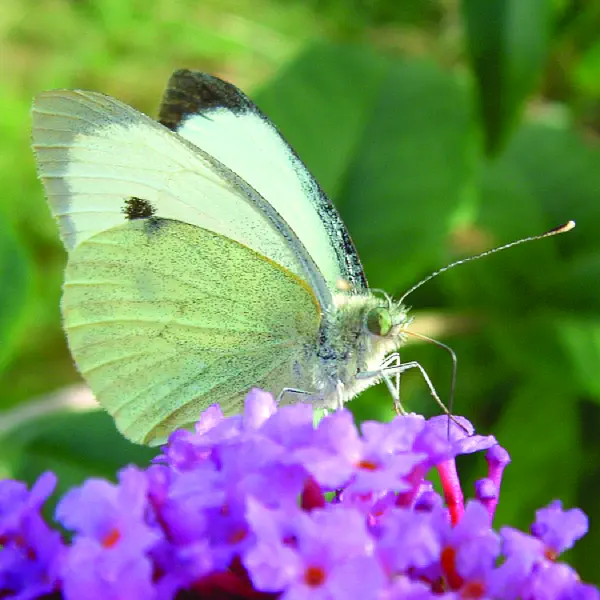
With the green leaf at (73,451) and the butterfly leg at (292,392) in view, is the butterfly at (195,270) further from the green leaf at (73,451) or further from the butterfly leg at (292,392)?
the green leaf at (73,451)

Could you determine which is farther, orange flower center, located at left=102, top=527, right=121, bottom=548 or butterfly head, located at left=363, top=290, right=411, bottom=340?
butterfly head, located at left=363, top=290, right=411, bottom=340

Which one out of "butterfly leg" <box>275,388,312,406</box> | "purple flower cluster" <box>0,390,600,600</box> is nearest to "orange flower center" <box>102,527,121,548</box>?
"purple flower cluster" <box>0,390,600,600</box>

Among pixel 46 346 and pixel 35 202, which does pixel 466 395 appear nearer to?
pixel 46 346

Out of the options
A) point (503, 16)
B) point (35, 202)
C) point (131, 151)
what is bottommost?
point (35, 202)

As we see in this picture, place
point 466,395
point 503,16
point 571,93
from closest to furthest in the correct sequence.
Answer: point 503,16 < point 466,395 < point 571,93

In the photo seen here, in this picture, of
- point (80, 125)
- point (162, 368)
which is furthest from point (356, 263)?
point (80, 125)

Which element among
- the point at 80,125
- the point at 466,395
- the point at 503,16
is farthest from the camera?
the point at 466,395

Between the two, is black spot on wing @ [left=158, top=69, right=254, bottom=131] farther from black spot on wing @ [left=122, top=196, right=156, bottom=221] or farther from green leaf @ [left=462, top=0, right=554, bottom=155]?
green leaf @ [left=462, top=0, right=554, bottom=155]
